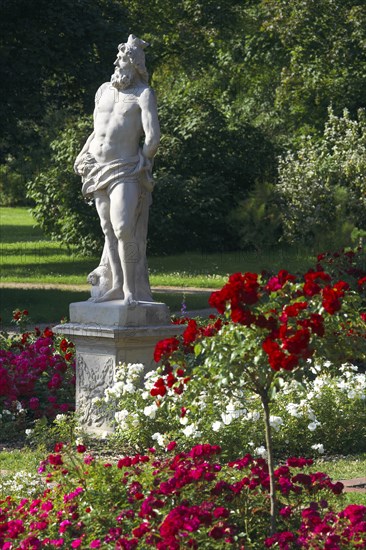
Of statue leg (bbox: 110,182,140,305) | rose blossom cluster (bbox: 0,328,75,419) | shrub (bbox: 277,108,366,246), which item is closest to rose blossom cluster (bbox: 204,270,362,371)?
statue leg (bbox: 110,182,140,305)

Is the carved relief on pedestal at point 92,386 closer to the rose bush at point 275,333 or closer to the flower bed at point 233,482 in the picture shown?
Answer: the flower bed at point 233,482

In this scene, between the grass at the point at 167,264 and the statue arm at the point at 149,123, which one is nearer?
the statue arm at the point at 149,123

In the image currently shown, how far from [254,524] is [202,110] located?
25.2 m

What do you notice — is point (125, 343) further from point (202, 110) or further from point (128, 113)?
point (202, 110)

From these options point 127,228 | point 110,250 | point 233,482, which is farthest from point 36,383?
point 233,482

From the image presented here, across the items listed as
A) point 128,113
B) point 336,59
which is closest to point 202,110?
point 336,59

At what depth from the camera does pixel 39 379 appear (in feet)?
33.5

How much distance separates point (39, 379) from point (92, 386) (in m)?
1.14

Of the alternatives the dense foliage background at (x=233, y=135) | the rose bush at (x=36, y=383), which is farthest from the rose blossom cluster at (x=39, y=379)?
the dense foliage background at (x=233, y=135)

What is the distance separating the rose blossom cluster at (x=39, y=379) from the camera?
947 centimetres

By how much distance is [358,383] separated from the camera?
903cm

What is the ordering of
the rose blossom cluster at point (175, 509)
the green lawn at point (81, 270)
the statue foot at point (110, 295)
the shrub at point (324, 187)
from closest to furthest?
the rose blossom cluster at point (175, 509)
the statue foot at point (110, 295)
the green lawn at point (81, 270)
the shrub at point (324, 187)

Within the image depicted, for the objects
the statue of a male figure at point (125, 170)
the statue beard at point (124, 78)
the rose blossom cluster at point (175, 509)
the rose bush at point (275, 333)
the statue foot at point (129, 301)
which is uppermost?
the statue beard at point (124, 78)

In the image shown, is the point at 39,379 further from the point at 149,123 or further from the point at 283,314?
the point at 283,314
